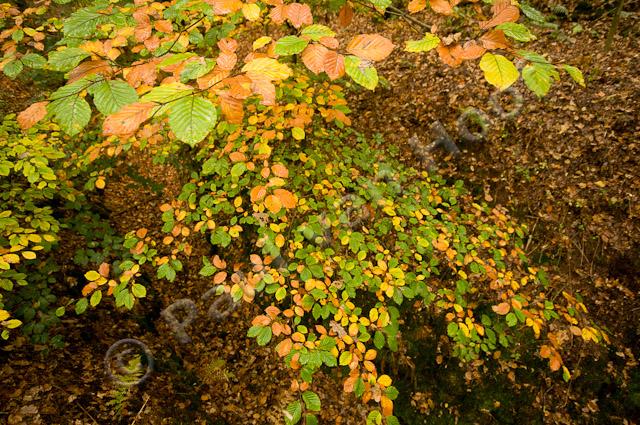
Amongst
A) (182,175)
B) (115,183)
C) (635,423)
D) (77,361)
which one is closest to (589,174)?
(635,423)

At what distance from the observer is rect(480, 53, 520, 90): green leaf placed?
4.62ft

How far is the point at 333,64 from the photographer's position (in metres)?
1.49

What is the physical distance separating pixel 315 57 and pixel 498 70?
804 mm

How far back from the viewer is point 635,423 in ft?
12.9

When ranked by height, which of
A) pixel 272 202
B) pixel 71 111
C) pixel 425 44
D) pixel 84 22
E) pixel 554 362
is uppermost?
pixel 425 44

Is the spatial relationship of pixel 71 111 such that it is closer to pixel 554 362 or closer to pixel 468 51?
pixel 468 51

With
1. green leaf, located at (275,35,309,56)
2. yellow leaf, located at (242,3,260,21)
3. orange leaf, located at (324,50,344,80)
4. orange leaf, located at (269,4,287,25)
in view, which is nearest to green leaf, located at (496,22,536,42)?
orange leaf, located at (324,50,344,80)

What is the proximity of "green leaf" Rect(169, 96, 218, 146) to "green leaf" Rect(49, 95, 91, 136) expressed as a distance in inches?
18.9

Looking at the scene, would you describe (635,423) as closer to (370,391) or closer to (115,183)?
(370,391)

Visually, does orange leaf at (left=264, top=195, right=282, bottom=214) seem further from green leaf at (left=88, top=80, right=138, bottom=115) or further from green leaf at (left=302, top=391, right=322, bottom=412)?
green leaf at (left=302, top=391, right=322, bottom=412)

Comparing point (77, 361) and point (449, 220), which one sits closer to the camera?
point (77, 361)

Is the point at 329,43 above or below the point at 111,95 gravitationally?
above

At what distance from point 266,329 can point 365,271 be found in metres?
1.27

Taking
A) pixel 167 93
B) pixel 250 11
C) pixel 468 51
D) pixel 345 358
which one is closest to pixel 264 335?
pixel 345 358
